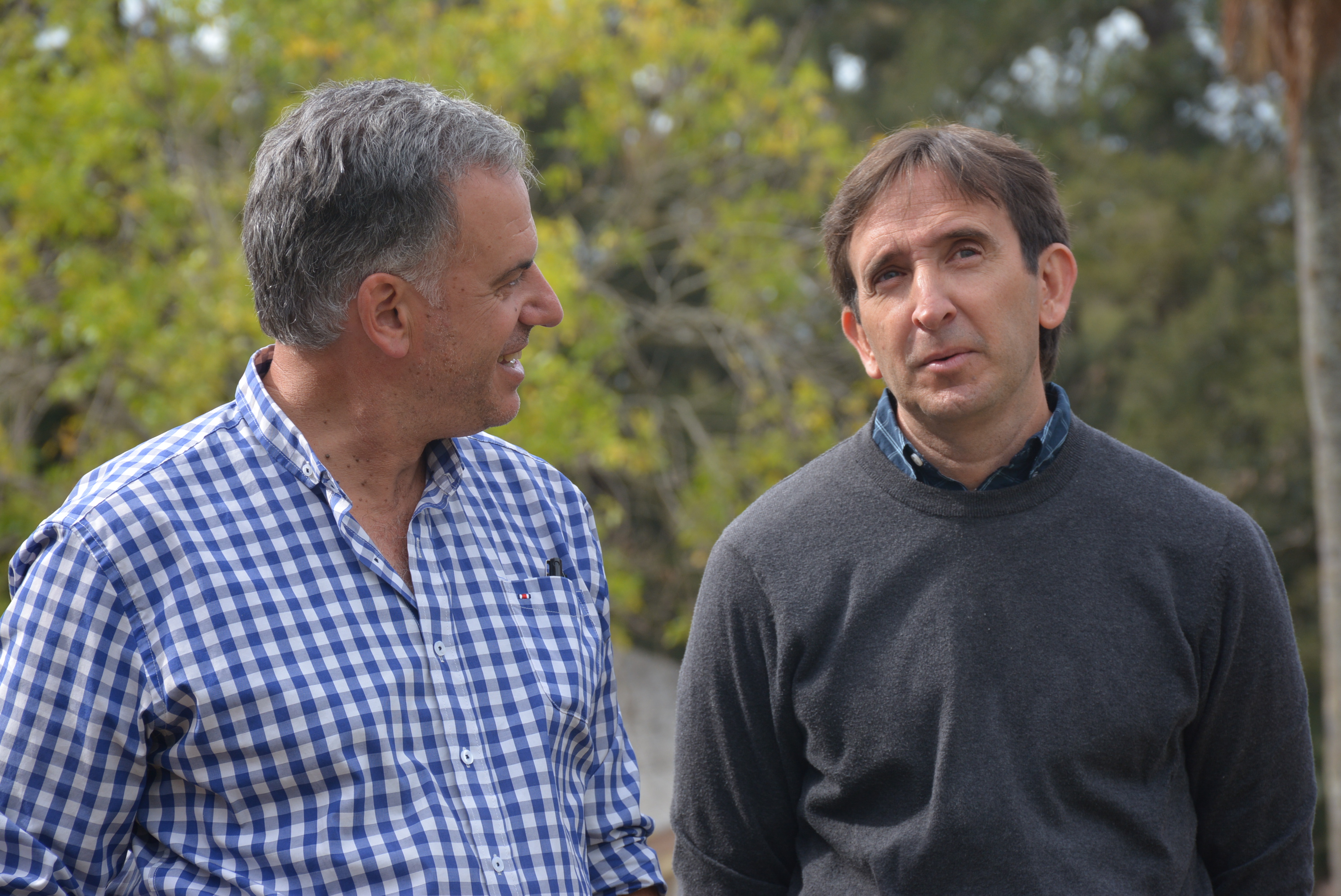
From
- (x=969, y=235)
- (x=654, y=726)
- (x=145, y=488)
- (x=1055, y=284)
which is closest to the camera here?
(x=145, y=488)

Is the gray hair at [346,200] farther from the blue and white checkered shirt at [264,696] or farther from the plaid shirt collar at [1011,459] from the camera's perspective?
the plaid shirt collar at [1011,459]

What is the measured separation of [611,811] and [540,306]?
844 millimetres

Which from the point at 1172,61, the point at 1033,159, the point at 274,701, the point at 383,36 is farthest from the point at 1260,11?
the point at 1172,61

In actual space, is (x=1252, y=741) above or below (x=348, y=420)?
below

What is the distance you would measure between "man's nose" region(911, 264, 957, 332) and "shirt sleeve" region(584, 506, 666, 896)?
0.69 metres

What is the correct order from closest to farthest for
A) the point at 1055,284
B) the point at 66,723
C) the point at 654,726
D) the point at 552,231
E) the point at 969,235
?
the point at 66,723 < the point at 969,235 < the point at 1055,284 < the point at 552,231 < the point at 654,726

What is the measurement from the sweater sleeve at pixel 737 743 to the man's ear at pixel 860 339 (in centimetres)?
40

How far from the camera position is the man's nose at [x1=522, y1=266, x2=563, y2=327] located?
6.43 feet

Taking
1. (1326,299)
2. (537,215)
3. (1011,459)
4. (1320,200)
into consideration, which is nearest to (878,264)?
(1011,459)

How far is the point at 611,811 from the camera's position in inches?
81.9

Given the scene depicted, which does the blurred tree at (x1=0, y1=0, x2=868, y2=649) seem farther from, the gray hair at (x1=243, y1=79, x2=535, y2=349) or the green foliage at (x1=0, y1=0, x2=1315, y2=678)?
the gray hair at (x1=243, y1=79, x2=535, y2=349)

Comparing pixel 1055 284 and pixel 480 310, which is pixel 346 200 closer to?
pixel 480 310

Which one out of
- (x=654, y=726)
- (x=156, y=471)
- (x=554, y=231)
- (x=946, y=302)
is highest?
(x=554, y=231)

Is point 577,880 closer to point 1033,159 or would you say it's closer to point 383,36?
point 1033,159
